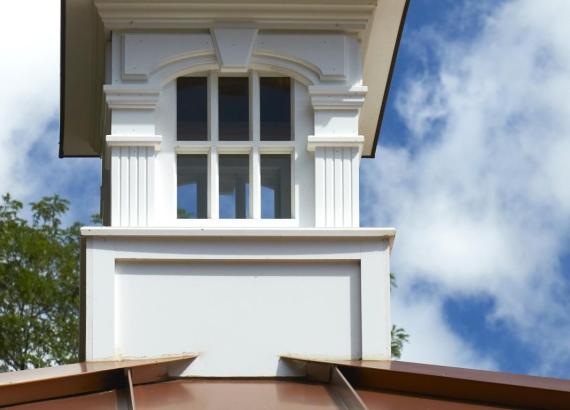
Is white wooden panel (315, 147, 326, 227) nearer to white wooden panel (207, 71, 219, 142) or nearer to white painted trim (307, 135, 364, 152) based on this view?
white painted trim (307, 135, 364, 152)

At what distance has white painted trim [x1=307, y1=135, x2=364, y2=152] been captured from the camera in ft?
50.3

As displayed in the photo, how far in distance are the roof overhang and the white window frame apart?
0.57 meters

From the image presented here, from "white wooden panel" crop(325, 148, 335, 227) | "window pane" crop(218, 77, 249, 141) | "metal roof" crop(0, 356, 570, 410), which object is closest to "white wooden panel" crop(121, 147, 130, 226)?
"window pane" crop(218, 77, 249, 141)

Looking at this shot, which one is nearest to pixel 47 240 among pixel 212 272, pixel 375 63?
pixel 375 63

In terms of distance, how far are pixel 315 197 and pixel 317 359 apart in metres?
1.61

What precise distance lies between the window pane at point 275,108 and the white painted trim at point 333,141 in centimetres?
33

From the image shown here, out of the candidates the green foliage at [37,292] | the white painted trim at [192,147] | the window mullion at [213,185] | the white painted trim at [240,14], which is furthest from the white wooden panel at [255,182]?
the green foliage at [37,292]

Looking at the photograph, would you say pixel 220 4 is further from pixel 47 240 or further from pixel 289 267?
pixel 47 240

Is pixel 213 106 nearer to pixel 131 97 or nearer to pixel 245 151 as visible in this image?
pixel 245 151

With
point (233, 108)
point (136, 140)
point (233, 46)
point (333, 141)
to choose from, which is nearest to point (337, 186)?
point (333, 141)

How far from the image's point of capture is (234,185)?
15.5 metres

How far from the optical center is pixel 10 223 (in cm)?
3444

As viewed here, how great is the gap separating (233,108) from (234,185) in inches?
29.3

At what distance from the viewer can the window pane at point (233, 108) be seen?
15609mm
